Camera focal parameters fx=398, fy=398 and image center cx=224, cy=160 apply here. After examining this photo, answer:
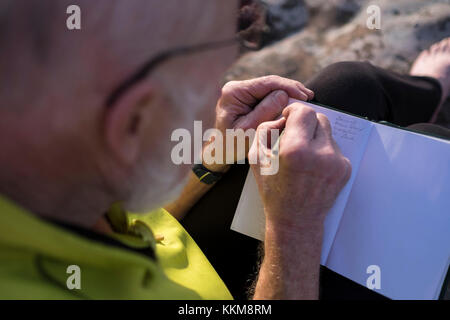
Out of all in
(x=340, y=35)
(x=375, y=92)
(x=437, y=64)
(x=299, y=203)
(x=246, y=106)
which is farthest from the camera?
(x=340, y=35)

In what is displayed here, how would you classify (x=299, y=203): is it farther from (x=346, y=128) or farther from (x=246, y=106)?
(x=246, y=106)

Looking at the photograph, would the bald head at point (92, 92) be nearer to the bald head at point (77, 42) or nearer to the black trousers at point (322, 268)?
the bald head at point (77, 42)

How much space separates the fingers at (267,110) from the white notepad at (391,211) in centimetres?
11

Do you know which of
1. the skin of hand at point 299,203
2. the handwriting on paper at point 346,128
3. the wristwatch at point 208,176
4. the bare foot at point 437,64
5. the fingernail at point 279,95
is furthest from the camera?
→ the bare foot at point 437,64

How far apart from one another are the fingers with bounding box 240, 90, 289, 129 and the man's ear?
0.53 m

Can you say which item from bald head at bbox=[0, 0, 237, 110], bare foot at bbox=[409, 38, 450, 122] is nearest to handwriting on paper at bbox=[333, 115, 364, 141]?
bald head at bbox=[0, 0, 237, 110]

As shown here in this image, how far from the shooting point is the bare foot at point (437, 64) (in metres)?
1.70

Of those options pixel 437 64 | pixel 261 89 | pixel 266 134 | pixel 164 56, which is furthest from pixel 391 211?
pixel 437 64

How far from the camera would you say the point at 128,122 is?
0.56 metres

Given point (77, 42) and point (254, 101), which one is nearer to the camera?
point (77, 42)

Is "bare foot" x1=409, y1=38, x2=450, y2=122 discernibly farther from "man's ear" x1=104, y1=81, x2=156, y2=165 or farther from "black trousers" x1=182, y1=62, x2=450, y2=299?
"man's ear" x1=104, y1=81, x2=156, y2=165

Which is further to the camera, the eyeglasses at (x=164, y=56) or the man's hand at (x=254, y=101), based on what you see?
the man's hand at (x=254, y=101)

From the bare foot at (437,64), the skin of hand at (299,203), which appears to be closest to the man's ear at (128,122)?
the skin of hand at (299,203)

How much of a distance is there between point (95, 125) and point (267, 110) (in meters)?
0.60
